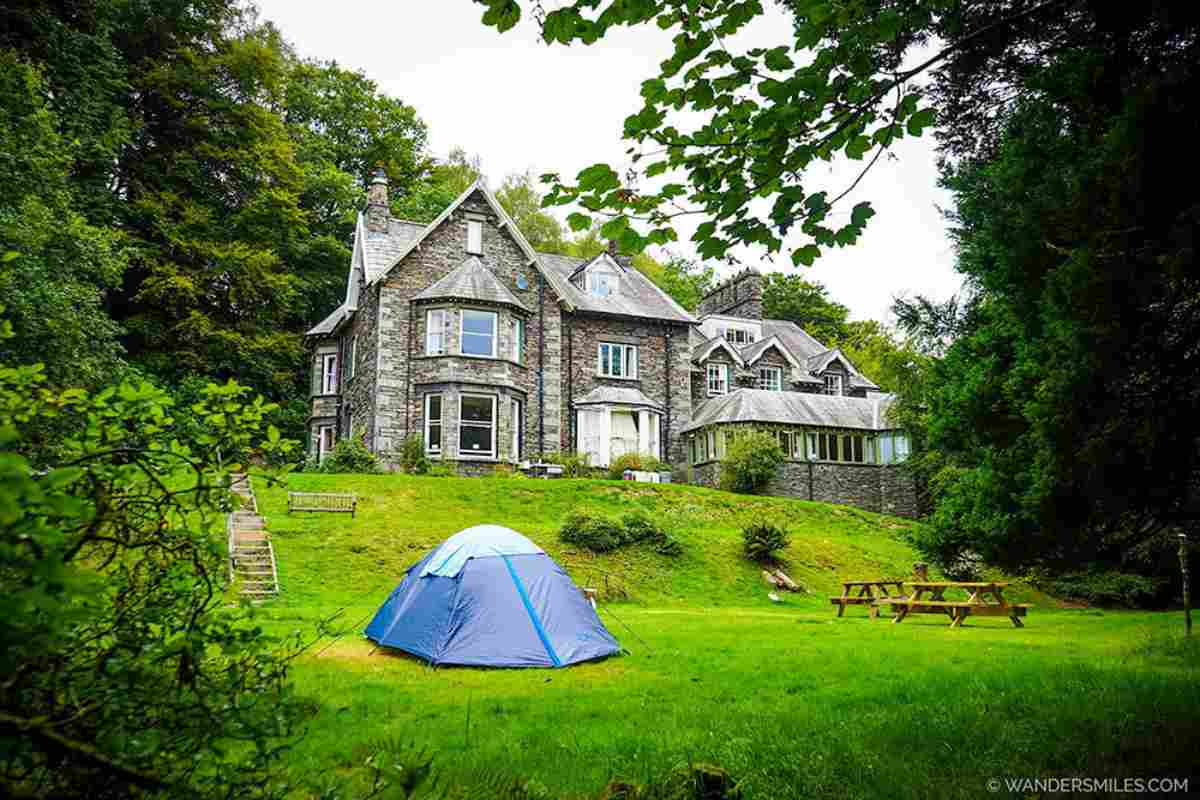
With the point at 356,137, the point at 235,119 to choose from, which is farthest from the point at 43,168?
the point at 356,137

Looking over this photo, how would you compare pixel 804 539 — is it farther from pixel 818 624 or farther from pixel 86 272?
pixel 86 272

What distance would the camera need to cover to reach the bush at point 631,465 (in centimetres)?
2817

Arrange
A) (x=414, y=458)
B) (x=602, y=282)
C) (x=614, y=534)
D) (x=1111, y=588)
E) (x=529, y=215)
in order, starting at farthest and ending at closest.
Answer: (x=529, y=215) → (x=602, y=282) → (x=414, y=458) → (x=614, y=534) → (x=1111, y=588)

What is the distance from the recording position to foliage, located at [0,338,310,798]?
1.84m

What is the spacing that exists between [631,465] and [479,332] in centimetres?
705

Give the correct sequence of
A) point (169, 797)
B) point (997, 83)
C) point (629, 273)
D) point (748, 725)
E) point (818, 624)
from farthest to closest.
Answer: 1. point (629, 273)
2. point (818, 624)
3. point (997, 83)
4. point (748, 725)
5. point (169, 797)

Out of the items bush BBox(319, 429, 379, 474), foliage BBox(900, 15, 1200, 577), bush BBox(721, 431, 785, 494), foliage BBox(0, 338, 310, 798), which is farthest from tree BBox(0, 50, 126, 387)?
bush BBox(721, 431, 785, 494)

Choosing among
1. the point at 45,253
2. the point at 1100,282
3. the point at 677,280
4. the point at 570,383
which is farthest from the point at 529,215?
the point at 1100,282

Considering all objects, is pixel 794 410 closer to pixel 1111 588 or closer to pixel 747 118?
pixel 1111 588

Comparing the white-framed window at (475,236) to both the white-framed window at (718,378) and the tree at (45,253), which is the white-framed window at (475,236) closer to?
the tree at (45,253)

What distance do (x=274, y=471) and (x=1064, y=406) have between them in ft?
18.9

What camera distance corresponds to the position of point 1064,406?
6211 mm

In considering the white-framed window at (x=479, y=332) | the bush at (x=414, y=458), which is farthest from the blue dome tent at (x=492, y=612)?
the white-framed window at (x=479, y=332)

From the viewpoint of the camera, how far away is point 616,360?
3139 cm
